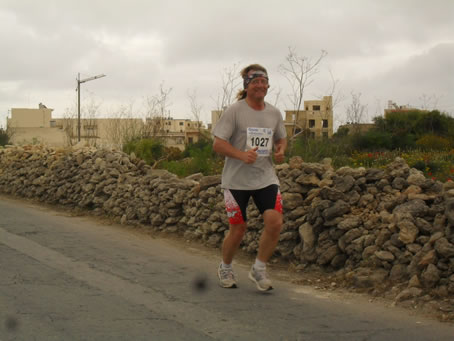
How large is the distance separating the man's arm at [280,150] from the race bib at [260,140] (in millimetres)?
113

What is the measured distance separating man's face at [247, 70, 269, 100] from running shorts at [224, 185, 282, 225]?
910 mm

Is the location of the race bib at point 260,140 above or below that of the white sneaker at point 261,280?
above

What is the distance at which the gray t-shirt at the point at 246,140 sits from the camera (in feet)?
17.8

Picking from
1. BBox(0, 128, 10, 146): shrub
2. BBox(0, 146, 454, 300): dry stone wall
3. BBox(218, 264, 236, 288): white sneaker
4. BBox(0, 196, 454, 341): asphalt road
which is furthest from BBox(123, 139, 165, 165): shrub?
BBox(0, 128, 10, 146): shrub

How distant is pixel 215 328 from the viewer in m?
4.47

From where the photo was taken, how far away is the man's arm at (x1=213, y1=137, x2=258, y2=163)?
5227 millimetres

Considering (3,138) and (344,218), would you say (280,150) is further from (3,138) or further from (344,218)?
(3,138)

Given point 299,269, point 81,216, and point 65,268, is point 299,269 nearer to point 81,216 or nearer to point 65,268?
point 65,268

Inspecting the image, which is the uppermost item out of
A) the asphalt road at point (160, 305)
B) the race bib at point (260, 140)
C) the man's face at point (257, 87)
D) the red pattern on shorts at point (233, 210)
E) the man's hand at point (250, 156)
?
the man's face at point (257, 87)

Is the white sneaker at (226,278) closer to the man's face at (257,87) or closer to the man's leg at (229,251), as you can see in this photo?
the man's leg at (229,251)

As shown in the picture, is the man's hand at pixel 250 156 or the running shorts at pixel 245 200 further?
the running shorts at pixel 245 200

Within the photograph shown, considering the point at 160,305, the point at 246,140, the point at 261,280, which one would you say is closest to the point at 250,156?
the point at 246,140

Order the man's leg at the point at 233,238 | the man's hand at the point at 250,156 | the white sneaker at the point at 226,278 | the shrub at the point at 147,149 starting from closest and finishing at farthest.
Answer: the man's hand at the point at 250,156 → the man's leg at the point at 233,238 → the white sneaker at the point at 226,278 → the shrub at the point at 147,149

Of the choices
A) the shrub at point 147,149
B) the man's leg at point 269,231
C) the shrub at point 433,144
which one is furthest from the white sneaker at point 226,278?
the shrub at point 433,144
